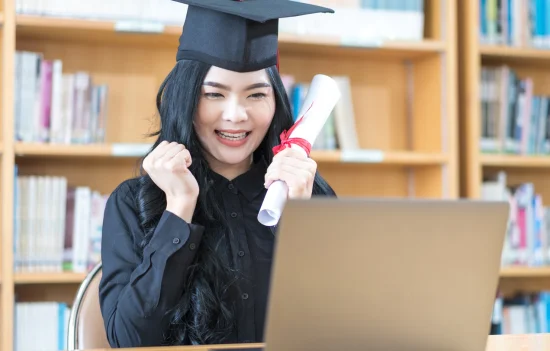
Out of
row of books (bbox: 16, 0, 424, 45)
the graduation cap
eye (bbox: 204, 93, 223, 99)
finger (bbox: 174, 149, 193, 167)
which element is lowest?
finger (bbox: 174, 149, 193, 167)

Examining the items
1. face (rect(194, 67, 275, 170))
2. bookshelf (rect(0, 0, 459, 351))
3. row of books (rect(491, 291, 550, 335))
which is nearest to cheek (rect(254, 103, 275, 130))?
face (rect(194, 67, 275, 170))

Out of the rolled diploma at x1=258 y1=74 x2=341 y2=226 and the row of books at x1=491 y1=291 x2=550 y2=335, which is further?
the row of books at x1=491 y1=291 x2=550 y2=335

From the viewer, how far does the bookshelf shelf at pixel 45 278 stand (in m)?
2.51

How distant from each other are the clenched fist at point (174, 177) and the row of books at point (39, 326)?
1.32 meters

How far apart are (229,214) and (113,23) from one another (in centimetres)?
119

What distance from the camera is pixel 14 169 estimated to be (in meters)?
2.54

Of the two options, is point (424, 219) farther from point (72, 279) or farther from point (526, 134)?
point (526, 134)

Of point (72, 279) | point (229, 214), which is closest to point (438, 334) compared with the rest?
point (229, 214)

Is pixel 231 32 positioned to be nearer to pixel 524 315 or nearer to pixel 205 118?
pixel 205 118

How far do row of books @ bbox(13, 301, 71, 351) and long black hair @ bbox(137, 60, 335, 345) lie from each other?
114 centimetres

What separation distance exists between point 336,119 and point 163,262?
163 cm

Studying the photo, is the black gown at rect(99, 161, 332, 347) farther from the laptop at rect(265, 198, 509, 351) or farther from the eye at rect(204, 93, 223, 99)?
the laptop at rect(265, 198, 509, 351)

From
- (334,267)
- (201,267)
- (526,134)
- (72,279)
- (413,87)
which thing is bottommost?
(72,279)

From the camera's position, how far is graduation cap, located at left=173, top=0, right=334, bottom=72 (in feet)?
5.28
